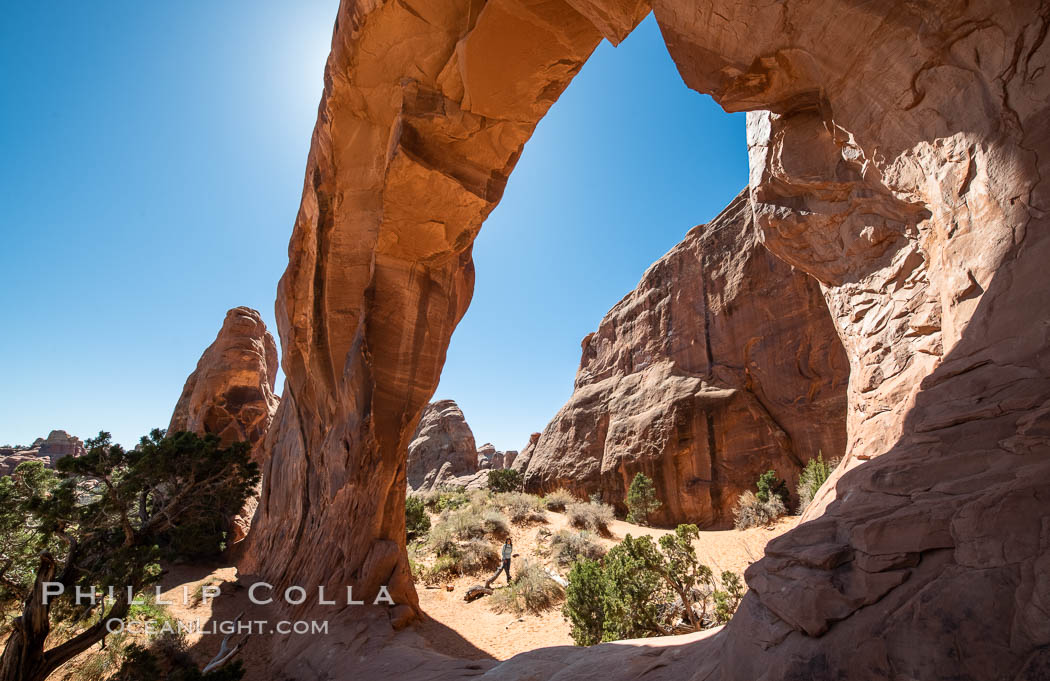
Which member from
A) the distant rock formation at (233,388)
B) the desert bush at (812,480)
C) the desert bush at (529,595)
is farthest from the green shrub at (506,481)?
the desert bush at (529,595)

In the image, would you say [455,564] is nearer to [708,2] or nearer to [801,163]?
[801,163]

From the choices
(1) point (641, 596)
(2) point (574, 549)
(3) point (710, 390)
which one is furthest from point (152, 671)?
(3) point (710, 390)

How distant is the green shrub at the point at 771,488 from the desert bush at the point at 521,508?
27.8ft

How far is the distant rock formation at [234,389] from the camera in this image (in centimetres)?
2009

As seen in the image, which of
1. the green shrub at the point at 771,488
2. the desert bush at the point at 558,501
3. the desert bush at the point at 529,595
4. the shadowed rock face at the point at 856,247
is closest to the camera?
the shadowed rock face at the point at 856,247

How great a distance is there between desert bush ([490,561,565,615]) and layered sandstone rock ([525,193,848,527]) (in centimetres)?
1102

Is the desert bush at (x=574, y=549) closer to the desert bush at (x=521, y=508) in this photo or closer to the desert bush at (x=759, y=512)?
the desert bush at (x=521, y=508)

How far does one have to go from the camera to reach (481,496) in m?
22.0

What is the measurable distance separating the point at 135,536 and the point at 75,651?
5.00 feet

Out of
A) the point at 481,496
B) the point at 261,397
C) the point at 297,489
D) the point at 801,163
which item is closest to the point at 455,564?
the point at 297,489

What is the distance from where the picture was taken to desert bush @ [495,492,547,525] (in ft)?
55.6

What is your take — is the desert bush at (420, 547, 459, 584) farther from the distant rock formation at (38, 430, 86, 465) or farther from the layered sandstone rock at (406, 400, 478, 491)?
the distant rock formation at (38, 430, 86, 465)

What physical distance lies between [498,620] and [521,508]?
28.5 feet

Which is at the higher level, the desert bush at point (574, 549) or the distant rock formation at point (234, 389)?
the distant rock formation at point (234, 389)
